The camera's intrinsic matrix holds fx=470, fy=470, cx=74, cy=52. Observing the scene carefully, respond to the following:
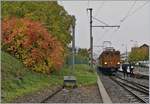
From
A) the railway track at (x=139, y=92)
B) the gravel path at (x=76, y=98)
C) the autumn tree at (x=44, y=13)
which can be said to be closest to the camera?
the gravel path at (x=76, y=98)

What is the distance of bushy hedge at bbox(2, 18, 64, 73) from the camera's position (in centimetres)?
3881

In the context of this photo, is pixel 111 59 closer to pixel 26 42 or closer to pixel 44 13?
pixel 44 13

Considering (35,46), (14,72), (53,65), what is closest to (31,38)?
(35,46)

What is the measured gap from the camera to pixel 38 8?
50531mm

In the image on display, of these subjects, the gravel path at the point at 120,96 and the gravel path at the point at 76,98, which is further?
the gravel path at the point at 120,96

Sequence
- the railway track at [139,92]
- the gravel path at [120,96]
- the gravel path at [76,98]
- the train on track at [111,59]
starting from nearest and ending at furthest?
the gravel path at [76,98], the gravel path at [120,96], the railway track at [139,92], the train on track at [111,59]

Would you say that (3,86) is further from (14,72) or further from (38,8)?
(38,8)

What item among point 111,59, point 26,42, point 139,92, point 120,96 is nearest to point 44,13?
point 26,42

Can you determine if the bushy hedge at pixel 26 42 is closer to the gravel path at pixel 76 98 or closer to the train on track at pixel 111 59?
the gravel path at pixel 76 98

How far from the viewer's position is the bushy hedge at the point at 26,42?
38812 mm

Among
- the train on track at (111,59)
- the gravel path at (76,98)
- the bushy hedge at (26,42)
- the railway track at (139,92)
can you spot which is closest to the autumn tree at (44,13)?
the bushy hedge at (26,42)

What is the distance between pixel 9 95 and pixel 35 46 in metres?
17.9

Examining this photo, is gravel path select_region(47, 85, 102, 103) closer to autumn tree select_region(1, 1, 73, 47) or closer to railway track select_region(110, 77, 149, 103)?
railway track select_region(110, 77, 149, 103)

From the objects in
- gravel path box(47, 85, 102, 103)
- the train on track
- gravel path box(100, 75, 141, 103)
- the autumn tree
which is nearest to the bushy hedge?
the autumn tree
